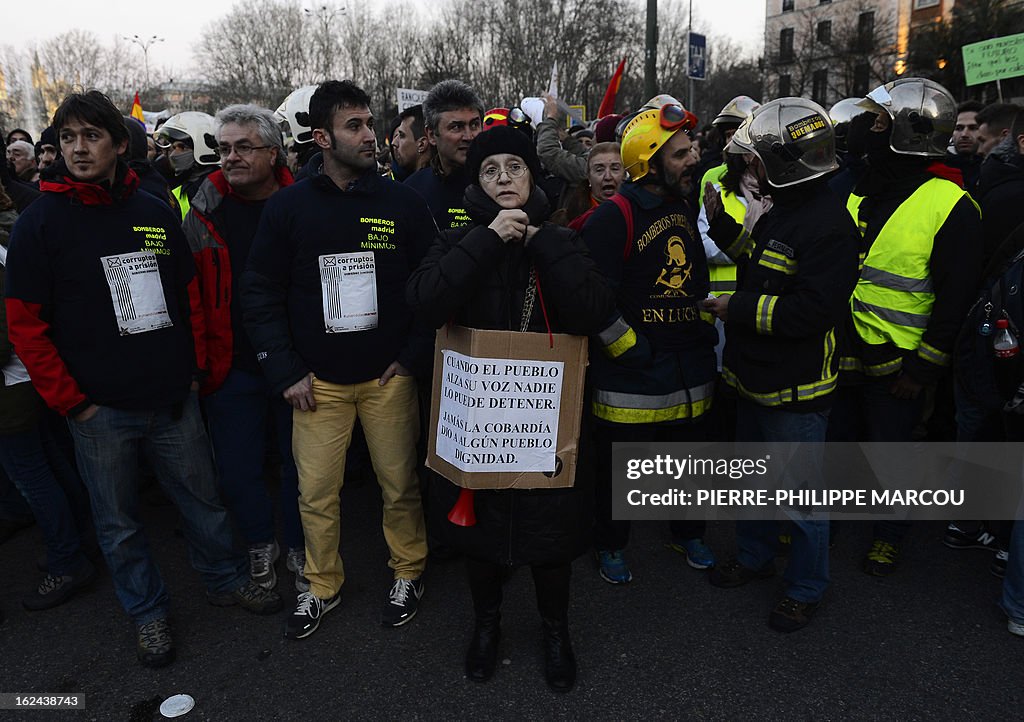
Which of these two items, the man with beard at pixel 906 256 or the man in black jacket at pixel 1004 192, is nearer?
the man with beard at pixel 906 256

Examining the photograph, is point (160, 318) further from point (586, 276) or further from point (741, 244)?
point (741, 244)

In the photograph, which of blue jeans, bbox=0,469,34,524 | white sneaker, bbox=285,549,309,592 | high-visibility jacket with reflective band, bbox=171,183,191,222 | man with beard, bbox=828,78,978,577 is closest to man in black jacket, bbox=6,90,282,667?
white sneaker, bbox=285,549,309,592

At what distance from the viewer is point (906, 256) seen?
126 inches

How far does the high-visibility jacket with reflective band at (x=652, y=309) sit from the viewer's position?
3.07 metres

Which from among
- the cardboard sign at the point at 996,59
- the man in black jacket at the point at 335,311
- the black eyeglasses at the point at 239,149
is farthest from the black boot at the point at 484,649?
the cardboard sign at the point at 996,59

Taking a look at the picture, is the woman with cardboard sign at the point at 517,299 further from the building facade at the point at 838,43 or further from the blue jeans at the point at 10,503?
the building facade at the point at 838,43

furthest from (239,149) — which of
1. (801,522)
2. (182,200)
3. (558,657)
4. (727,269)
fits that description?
(801,522)

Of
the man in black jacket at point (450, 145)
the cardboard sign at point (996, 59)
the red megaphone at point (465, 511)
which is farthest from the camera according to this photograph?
the cardboard sign at point (996, 59)

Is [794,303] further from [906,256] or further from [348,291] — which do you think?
[348,291]

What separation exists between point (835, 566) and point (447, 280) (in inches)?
101

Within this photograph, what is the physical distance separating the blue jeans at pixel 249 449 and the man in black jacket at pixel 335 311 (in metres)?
0.36

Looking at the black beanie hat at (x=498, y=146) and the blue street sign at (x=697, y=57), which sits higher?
A: the blue street sign at (x=697, y=57)

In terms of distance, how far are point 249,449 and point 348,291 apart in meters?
1.03

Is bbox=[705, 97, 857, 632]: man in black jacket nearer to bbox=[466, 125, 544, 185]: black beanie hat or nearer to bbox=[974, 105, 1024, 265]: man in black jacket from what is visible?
bbox=[466, 125, 544, 185]: black beanie hat
